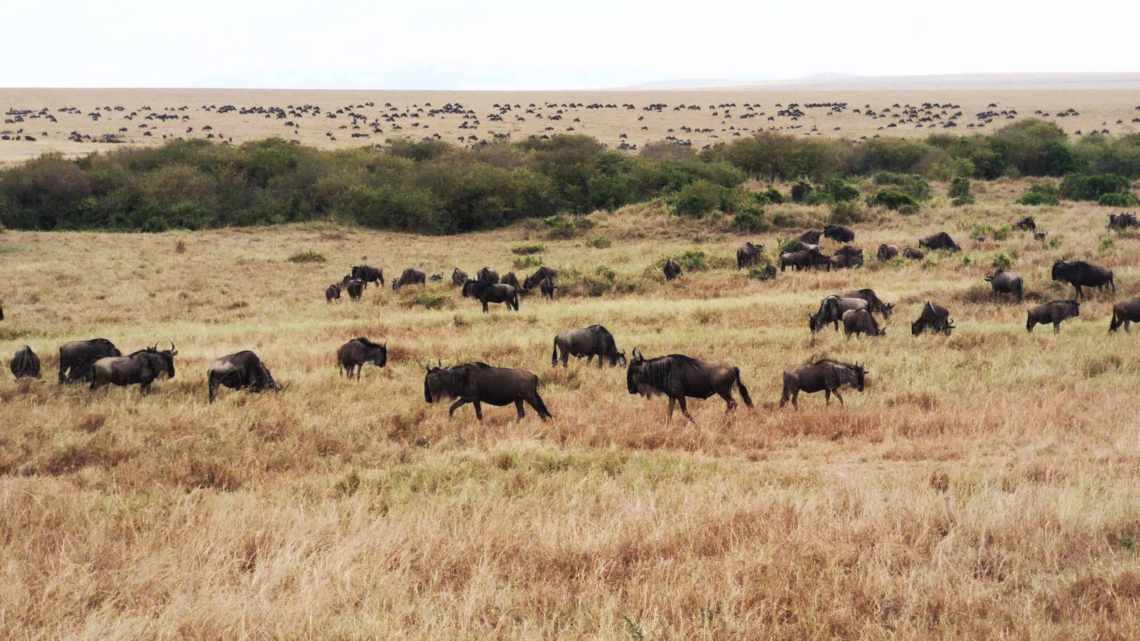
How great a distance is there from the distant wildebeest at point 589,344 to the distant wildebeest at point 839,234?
851 inches

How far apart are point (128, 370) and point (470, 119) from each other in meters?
91.2

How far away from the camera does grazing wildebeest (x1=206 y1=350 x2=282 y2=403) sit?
1326 centimetres

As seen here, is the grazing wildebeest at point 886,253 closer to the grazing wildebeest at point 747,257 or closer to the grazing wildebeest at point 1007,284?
the grazing wildebeest at point 747,257

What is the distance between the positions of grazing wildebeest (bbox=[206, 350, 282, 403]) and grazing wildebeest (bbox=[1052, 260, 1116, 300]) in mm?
20559

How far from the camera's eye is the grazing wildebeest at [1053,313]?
17.7 metres

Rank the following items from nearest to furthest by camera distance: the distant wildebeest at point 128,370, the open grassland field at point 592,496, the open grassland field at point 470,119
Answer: the open grassland field at point 592,496
the distant wildebeest at point 128,370
the open grassland field at point 470,119

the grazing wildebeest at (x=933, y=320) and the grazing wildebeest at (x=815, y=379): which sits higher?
the grazing wildebeest at (x=815, y=379)

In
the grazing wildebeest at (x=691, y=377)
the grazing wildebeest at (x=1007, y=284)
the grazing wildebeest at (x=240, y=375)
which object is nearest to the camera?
the grazing wildebeest at (x=691, y=377)

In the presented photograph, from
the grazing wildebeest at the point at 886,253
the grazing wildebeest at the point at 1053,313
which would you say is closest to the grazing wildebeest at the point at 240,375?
the grazing wildebeest at the point at 1053,313

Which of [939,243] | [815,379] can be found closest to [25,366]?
[815,379]

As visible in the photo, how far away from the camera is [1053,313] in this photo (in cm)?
1777

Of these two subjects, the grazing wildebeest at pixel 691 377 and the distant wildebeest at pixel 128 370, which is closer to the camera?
the grazing wildebeest at pixel 691 377

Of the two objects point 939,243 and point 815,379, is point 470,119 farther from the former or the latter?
point 815,379

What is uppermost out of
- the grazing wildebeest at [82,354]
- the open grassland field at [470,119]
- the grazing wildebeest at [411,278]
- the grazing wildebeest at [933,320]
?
the open grassland field at [470,119]
